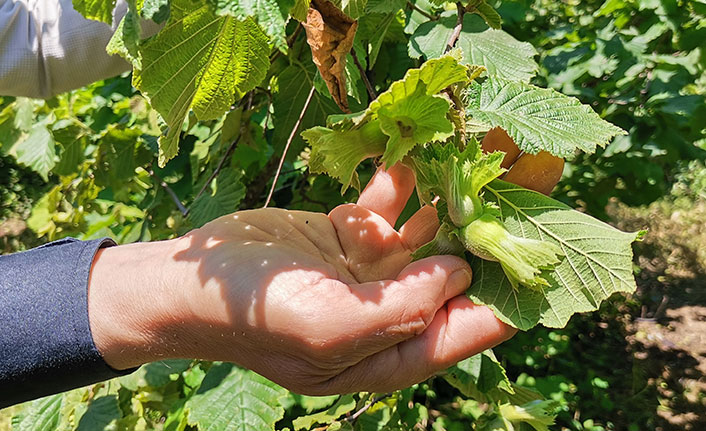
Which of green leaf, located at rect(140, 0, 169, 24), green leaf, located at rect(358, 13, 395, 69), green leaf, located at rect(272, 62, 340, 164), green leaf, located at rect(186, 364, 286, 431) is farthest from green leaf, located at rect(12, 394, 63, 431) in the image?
green leaf, located at rect(140, 0, 169, 24)

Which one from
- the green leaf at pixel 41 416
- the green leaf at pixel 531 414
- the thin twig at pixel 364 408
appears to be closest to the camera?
the green leaf at pixel 531 414

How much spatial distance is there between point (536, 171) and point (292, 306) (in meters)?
0.54

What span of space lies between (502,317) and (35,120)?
295 cm

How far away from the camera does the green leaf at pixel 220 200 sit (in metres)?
1.75

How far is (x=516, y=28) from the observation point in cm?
246

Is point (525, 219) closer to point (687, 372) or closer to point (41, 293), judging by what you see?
point (41, 293)

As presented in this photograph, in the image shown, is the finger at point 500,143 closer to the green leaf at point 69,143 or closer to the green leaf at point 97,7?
the green leaf at point 97,7

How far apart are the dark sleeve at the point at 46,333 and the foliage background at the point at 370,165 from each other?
0.64 metres

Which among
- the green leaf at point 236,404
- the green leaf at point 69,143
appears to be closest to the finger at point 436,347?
the green leaf at point 236,404

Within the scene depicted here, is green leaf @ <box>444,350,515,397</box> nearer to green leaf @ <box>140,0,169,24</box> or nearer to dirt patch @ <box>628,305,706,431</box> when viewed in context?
green leaf @ <box>140,0,169,24</box>

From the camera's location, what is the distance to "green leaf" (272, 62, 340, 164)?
1.68 meters

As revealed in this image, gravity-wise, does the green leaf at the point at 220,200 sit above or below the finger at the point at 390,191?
below

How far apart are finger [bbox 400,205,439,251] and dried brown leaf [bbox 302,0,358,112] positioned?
1.08ft

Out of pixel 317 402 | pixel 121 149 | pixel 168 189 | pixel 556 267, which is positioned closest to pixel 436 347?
pixel 556 267
